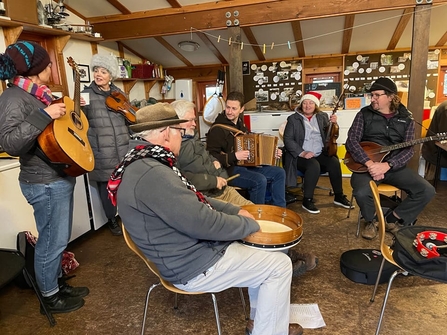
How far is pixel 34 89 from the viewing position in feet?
5.46

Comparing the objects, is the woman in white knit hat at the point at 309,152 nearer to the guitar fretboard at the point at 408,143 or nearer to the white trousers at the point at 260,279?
the guitar fretboard at the point at 408,143

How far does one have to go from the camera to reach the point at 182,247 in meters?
1.30

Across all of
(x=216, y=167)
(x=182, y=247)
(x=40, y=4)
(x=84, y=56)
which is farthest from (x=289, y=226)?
(x=84, y=56)

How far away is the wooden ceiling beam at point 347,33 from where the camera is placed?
4.01 m

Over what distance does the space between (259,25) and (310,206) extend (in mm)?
2122

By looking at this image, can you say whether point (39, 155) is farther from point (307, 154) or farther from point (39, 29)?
point (307, 154)

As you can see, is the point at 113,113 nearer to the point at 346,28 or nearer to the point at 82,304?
the point at 82,304

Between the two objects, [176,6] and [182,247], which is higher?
[176,6]

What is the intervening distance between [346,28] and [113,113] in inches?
125

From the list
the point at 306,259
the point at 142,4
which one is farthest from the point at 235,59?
the point at 306,259

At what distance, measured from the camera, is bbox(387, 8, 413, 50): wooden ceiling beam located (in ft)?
12.7

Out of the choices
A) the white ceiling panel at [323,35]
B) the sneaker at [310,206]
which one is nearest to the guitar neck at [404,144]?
the sneaker at [310,206]

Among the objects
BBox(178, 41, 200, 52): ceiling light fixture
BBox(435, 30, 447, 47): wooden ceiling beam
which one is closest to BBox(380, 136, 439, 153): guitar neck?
BBox(435, 30, 447, 47): wooden ceiling beam

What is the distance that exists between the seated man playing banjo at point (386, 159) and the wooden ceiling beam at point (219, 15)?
3.30ft
